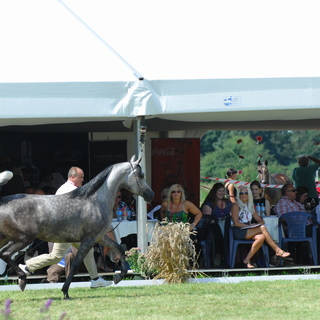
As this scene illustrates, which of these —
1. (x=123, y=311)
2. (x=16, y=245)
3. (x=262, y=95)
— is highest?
(x=262, y=95)

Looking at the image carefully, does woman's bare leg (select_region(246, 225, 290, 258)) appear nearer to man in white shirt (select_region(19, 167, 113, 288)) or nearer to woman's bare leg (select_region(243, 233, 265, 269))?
woman's bare leg (select_region(243, 233, 265, 269))

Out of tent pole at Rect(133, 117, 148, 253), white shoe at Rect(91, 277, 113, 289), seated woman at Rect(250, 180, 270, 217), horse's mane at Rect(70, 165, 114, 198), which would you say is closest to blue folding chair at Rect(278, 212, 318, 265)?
seated woman at Rect(250, 180, 270, 217)

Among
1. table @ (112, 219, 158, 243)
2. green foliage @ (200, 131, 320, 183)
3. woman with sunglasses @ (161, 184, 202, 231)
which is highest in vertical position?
green foliage @ (200, 131, 320, 183)

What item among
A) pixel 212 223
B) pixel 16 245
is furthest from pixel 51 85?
pixel 212 223

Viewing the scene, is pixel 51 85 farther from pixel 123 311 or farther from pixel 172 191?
pixel 123 311

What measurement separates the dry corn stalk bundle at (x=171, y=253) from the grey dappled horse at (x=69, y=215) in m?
0.85

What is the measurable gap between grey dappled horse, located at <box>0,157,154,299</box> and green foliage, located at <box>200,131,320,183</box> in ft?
119

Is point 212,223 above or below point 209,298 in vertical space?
above

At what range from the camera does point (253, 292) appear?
317 inches

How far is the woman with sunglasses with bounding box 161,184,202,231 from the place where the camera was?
9.70 metres

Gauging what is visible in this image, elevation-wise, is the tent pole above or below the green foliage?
below

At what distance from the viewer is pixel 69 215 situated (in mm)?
7801

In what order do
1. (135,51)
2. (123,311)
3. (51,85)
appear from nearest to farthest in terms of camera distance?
1. (123,311)
2. (51,85)
3. (135,51)

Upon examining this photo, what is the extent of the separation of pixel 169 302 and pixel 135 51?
344 centimetres
